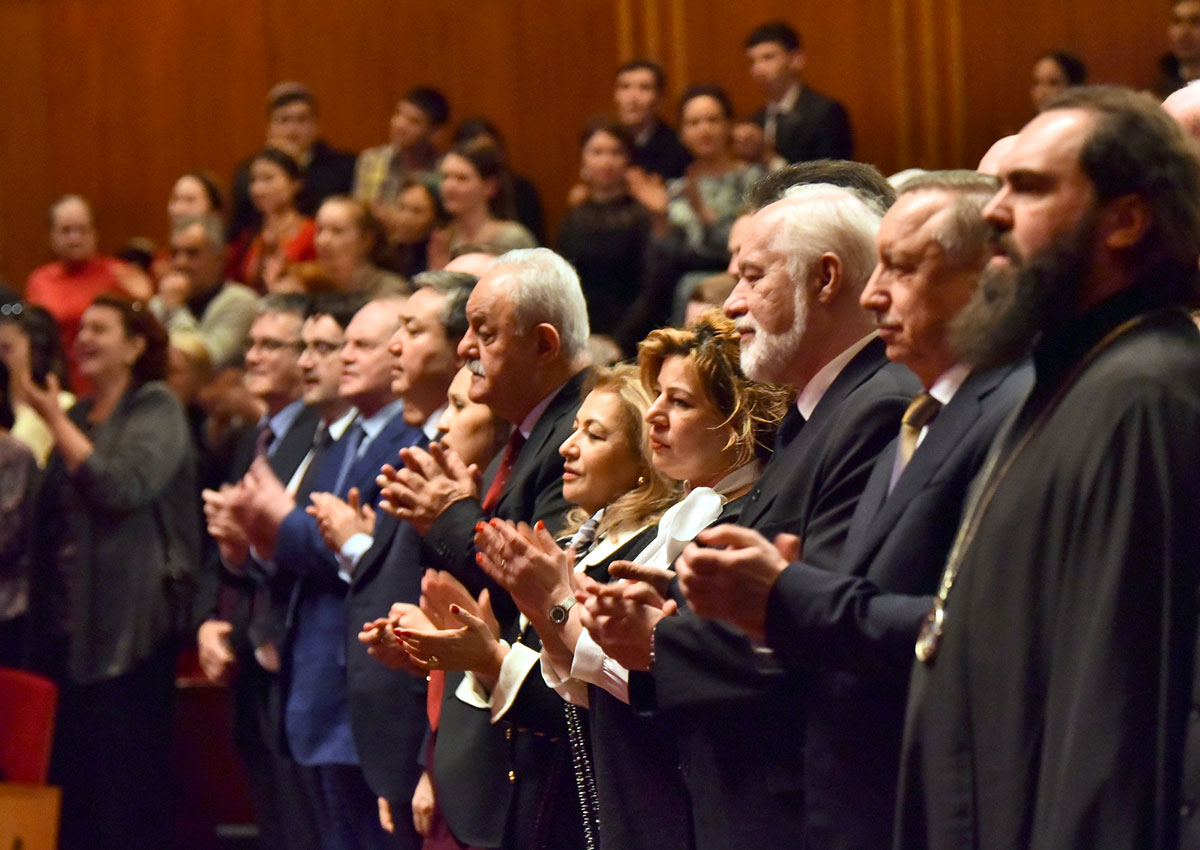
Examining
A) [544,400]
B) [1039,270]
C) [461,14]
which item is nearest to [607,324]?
[544,400]

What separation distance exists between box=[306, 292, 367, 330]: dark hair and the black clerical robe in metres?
3.12

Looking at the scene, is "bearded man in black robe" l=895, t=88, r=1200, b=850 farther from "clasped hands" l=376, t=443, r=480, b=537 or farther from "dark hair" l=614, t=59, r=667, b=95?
"dark hair" l=614, t=59, r=667, b=95

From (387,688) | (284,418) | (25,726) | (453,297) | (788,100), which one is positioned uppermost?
(788,100)

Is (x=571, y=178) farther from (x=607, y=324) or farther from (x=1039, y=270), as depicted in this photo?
(x=1039, y=270)

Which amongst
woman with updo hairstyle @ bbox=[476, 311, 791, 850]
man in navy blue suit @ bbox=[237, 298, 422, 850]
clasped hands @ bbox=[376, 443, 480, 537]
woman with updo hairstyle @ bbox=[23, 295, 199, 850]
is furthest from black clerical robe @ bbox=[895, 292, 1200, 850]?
A: woman with updo hairstyle @ bbox=[23, 295, 199, 850]

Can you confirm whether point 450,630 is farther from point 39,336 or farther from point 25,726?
point 39,336

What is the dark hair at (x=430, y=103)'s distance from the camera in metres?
7.46

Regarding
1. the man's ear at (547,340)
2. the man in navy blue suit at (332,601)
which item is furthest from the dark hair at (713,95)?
the man's ear at (547,340)

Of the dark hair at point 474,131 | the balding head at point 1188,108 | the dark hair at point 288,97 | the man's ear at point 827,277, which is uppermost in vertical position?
the balding head at point 1188,108

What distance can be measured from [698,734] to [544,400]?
1.20 metres

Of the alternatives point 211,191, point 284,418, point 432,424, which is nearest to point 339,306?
point 284,418

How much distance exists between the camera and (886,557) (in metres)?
2.16

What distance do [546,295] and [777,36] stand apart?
371 centimetres

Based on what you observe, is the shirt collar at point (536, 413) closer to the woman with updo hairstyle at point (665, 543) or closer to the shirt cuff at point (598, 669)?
the woman with updo hairstyle at point (665, 543)
